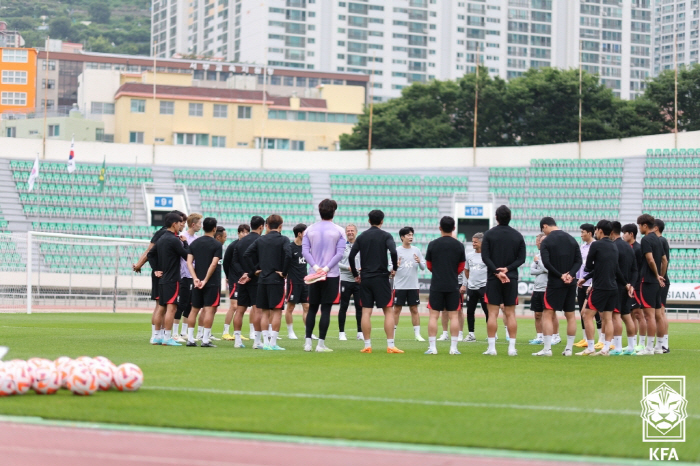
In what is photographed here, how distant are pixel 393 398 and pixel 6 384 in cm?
342

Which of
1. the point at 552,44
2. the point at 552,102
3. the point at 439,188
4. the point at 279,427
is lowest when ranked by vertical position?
the point at 279,427

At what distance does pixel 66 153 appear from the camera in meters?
50.6

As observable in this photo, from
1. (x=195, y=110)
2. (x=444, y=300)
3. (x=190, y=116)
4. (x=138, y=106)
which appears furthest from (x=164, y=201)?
(x=444, y=300)

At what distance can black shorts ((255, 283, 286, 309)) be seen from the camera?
14.3 metres

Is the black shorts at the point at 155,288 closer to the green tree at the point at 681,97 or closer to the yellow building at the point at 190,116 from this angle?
the green tree at the point at 681,97

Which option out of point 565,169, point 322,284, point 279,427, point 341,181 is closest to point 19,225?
point 341,181

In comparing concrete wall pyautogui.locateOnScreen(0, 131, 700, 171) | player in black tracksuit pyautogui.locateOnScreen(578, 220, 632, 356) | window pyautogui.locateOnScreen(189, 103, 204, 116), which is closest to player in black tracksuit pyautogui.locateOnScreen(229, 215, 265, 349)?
player in black tracksuit pyautogui.locateOnScreen(578, 220, 632, 356)

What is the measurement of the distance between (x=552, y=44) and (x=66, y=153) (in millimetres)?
104349

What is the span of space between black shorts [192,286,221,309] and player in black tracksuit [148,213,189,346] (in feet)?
1.33

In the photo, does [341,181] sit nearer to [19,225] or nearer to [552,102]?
[19,225]

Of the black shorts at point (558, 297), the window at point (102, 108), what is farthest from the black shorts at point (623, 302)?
the window at point (102, 108)

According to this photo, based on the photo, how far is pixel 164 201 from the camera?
46.8 m

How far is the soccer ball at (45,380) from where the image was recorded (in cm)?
853

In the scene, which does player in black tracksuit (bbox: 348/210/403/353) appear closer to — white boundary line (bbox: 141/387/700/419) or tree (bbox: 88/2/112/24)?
white boundary line (bbox: 141/387/700/419)
